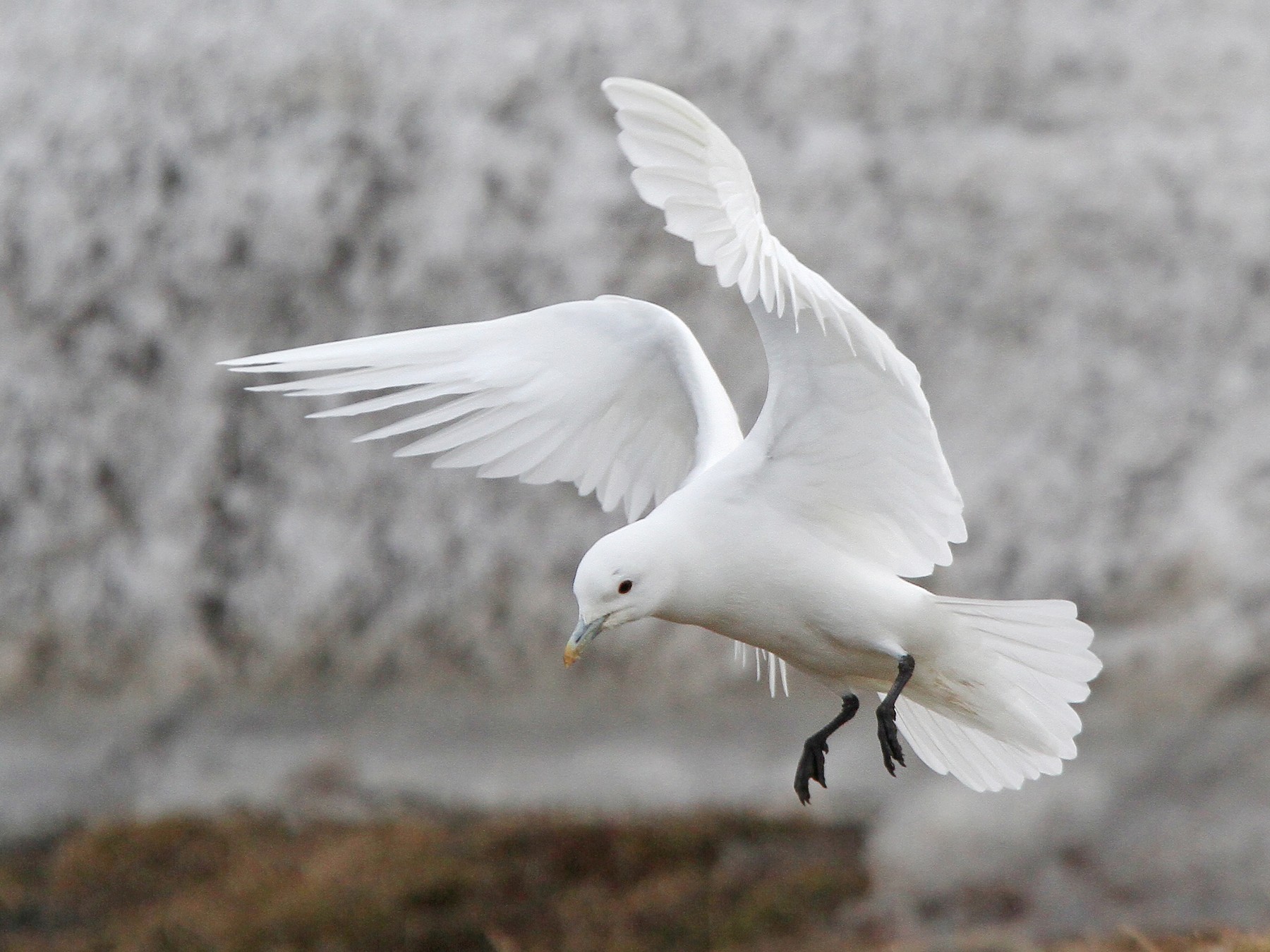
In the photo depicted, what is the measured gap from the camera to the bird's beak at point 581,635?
1359 millimetres

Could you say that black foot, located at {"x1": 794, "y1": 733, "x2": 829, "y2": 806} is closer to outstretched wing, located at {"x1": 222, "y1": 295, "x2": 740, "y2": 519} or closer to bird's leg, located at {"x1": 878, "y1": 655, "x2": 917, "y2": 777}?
bird's leg, located at {"x1": 878, "y1": 655, "x2": 917, "y2": 777}

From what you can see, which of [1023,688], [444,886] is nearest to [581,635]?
[1023,688]

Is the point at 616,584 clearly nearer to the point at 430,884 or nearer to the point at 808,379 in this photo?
the point at 808,379

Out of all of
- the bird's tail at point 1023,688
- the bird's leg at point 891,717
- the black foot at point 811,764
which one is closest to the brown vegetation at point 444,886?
the bird's tail at point 1023,688

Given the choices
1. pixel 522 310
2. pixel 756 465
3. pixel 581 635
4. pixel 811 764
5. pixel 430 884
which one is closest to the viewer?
pixel 581 635

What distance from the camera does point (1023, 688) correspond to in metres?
1.64

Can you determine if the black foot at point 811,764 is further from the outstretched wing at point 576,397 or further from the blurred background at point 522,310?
the blurred background at point 522,310

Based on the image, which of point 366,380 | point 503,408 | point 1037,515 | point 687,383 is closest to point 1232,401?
point 1037,515

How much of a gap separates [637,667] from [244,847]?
2.74 feet

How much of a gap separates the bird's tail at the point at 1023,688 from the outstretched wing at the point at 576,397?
0.34 metres

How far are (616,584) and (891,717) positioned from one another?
34 cm

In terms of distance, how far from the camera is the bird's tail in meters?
1.60

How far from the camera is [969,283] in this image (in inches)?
113

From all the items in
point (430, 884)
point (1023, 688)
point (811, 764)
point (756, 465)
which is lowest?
point (430, 884)
